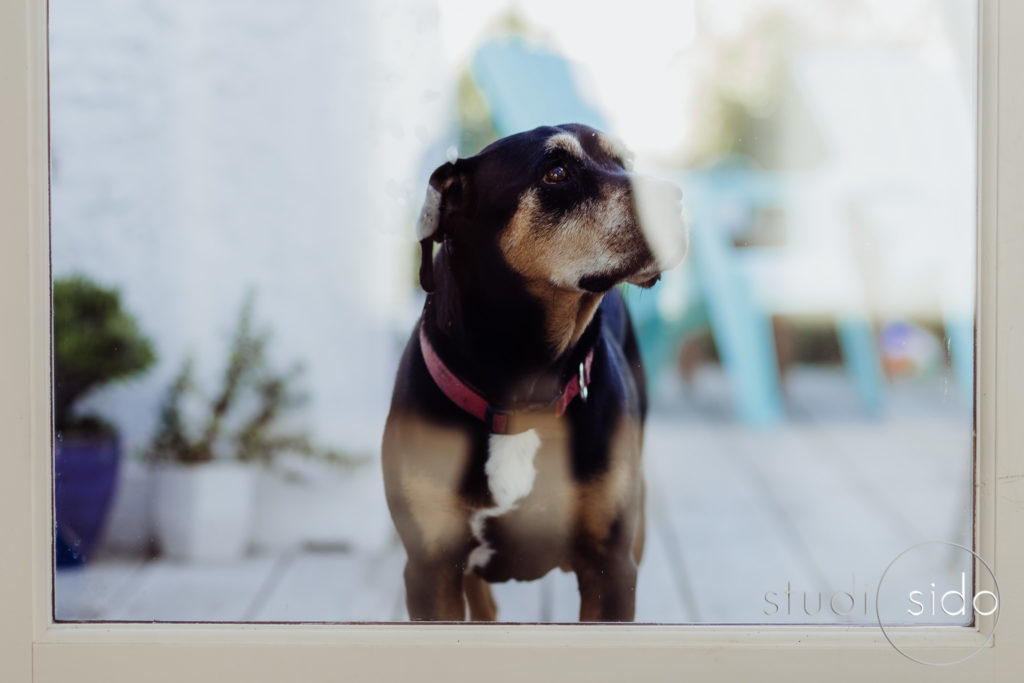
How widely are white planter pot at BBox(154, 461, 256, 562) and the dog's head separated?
1.24m

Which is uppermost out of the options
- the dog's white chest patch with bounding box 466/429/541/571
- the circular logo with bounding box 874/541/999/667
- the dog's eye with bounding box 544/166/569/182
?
the dog's eye with bounding box 544/166/569/182

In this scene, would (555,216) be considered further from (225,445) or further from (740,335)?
(740,335)

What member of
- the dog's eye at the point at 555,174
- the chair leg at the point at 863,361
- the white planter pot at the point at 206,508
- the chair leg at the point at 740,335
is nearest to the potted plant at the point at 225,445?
the white planter pot at the point at 206,508

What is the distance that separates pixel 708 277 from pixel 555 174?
84.3 inches

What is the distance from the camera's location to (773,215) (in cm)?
321

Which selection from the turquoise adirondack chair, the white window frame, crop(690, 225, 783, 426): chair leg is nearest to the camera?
the white window frame

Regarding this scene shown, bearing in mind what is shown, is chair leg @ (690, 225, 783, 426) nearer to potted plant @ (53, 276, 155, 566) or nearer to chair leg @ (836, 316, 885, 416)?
chair leg @ (836, 316, 885, 416)

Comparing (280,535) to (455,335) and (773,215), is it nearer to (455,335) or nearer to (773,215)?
(455,335)

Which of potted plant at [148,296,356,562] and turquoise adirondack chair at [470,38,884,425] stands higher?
turquoise adirondack chair at [470,38,884,425]

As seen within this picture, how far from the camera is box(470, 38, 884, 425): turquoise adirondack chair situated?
4.99 ft

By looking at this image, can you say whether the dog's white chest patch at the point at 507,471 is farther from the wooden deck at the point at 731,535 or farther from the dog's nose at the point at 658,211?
the dog's nose at the point at 658,211

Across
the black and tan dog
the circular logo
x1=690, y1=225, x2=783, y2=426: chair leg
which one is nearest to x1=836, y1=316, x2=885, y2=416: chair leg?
x1=690, y1=225, x2=783, y2=426: chair leg

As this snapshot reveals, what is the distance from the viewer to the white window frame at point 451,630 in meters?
1.16

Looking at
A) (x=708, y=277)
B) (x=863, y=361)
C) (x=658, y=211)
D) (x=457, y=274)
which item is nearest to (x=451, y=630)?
(x=457, y=274)
